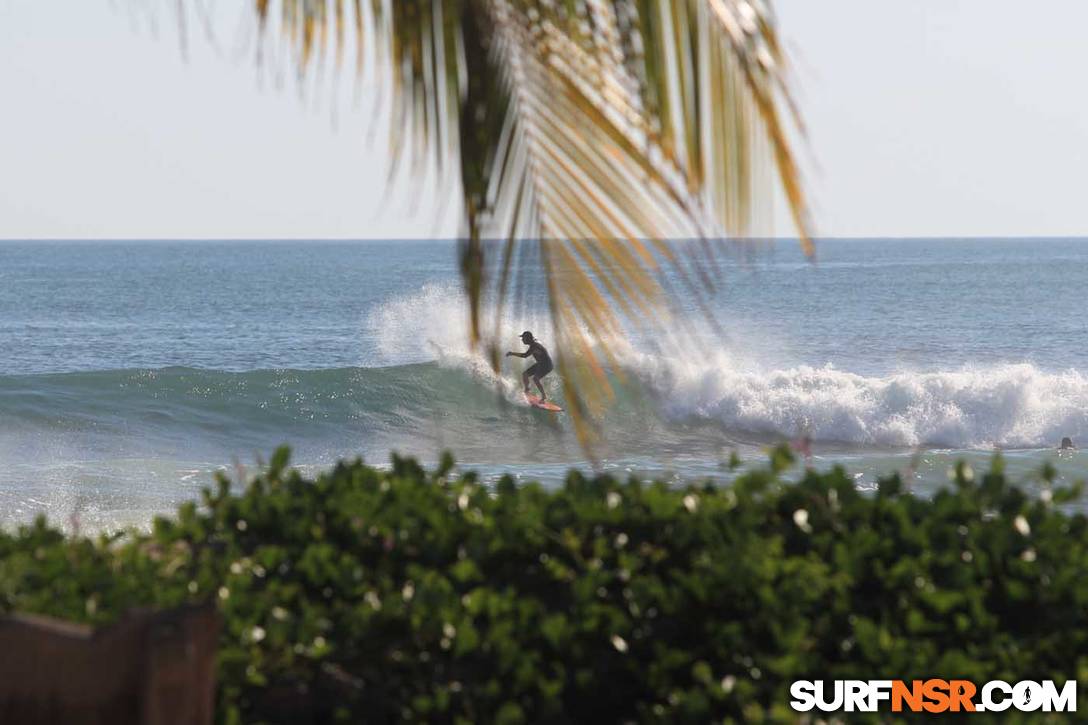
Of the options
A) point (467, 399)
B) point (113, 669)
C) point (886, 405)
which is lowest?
point (467, 399)

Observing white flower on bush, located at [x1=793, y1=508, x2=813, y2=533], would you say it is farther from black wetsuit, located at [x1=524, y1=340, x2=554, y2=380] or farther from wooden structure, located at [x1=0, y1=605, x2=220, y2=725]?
black wetsuit, located at [x1=524, y1=340, x2=554, y2=380]

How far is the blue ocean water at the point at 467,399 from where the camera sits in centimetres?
1590

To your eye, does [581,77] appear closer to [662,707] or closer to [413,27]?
[413,27]

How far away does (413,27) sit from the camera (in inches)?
124

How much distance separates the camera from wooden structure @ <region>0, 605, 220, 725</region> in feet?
8.05

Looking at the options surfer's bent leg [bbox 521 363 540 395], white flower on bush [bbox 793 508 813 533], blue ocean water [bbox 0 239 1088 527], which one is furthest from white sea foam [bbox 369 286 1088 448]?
white flower on bush [bbox 793 508 813 533]

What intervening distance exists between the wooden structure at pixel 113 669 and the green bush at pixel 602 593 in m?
0.28

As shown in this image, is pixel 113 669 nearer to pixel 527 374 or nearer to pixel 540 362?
pixel 527 374

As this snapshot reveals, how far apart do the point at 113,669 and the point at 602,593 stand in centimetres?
111

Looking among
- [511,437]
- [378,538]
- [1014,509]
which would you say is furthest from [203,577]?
[511,437]

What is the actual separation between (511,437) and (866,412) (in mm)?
6848

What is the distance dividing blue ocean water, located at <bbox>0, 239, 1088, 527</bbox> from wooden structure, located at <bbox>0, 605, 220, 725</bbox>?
106cm

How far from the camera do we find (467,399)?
2536 cm

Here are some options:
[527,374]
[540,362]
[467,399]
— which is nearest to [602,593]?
[527,374]
